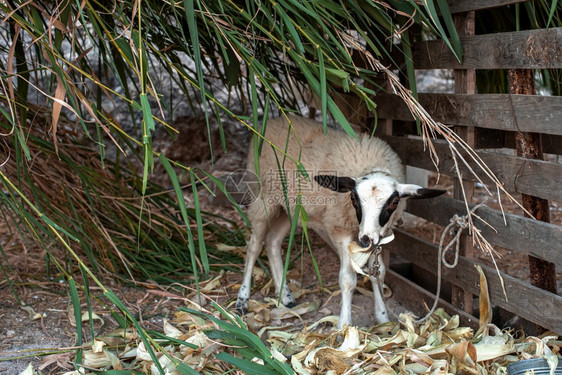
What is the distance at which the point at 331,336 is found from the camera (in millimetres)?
3143

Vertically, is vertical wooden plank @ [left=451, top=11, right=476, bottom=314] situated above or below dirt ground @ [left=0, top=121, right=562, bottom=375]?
above

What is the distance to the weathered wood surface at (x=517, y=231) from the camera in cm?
265

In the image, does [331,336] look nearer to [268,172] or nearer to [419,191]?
[419,191]

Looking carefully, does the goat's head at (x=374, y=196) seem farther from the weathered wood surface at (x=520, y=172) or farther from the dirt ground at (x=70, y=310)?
the dirt ground at (x=70, y=310)

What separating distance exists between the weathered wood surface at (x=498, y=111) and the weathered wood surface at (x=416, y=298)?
100cm

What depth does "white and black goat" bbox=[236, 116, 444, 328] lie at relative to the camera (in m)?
3.21

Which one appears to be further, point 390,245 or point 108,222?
point 108,222

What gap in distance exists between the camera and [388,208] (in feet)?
10.5

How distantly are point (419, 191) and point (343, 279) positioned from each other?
2.31 ft

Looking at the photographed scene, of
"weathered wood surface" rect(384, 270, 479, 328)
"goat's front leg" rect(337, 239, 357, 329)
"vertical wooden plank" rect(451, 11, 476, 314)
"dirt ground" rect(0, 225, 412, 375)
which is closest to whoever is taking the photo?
"dirt ground" rect(0, 225, 412, 375)

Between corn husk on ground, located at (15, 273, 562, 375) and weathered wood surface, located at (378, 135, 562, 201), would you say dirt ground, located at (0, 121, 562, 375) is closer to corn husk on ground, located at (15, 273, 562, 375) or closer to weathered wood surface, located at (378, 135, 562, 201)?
corn husk on ground, located at (15, 273, 562, 375)

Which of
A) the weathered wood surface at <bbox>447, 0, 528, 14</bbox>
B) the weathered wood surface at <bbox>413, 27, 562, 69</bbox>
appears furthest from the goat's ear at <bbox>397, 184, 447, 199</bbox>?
the weathered wood surface at <bbox>447, 0, 528, 14</bbox>

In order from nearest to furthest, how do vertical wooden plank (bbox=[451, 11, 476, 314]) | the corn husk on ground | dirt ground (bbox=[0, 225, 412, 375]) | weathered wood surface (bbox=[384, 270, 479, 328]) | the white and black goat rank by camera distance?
the corn husk on ground
dirt ground (bbox=[0, 225, 412, 375])
vertical wooden plank (bbox=[451, 11, 476, 314])
the white and black goat
weathered wood surface (bbox=[384, 270, 479, 328])

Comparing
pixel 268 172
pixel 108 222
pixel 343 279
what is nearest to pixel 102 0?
pixel 268 172
